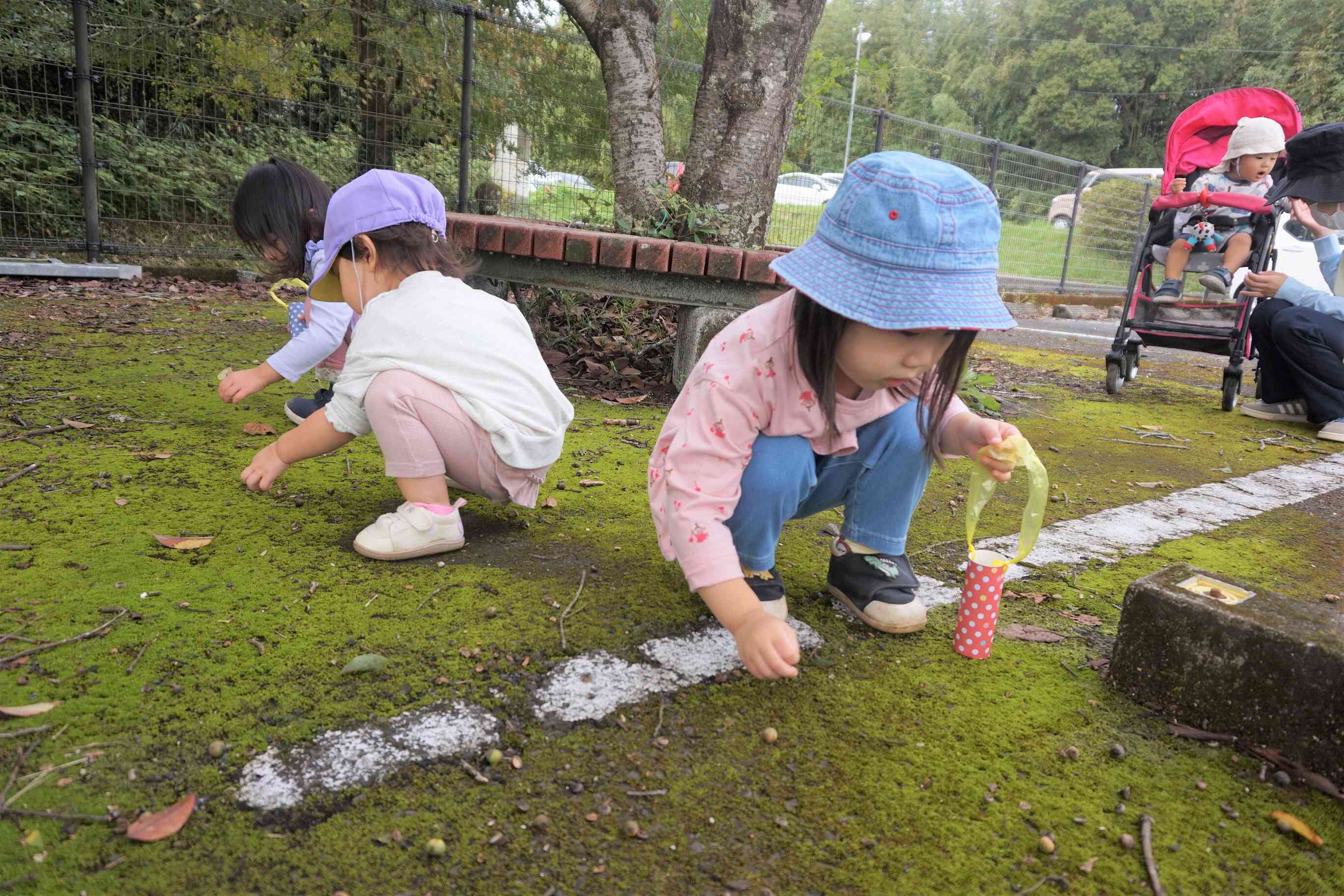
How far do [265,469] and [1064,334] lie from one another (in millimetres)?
9041

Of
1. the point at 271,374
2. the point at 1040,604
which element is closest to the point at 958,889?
the point at 1040,604

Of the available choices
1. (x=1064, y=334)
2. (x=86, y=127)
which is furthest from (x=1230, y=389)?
(x=86, y=127)

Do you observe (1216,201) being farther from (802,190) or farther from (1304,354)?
(802,190)

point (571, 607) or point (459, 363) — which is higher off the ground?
point (459, 363)

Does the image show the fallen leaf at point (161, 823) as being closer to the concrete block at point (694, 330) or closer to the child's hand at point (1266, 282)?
the concrete block at point (694, 330)

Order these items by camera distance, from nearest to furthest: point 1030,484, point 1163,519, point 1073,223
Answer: point 1030,484 < point 1163,519 < point 1073,223

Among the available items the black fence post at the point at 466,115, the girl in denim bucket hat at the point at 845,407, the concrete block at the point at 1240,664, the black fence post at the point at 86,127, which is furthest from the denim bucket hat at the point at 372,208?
the black fence post at the point at 86,127

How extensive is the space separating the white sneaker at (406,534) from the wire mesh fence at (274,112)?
4835 millimetres

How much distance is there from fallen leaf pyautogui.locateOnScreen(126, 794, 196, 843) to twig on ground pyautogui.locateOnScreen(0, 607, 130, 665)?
577 mm

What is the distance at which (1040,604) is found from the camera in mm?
2238

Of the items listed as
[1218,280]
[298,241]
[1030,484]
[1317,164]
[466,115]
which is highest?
[466,115]

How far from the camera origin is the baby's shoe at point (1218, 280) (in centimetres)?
499

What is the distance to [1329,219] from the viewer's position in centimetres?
454

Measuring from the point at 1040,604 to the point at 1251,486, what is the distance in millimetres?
1908
